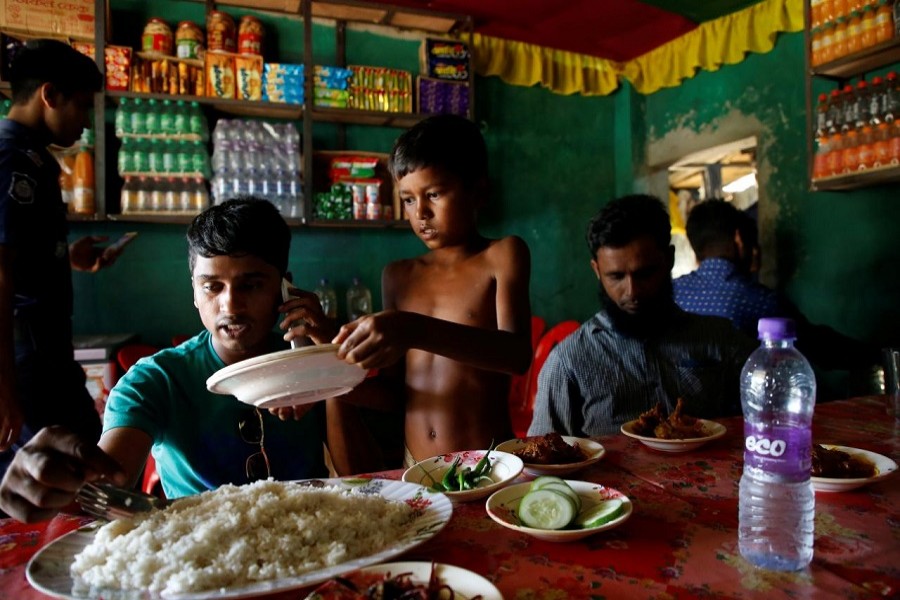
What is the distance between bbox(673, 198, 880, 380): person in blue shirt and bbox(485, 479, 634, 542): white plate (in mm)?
2417

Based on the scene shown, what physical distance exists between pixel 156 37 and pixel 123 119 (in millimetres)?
587

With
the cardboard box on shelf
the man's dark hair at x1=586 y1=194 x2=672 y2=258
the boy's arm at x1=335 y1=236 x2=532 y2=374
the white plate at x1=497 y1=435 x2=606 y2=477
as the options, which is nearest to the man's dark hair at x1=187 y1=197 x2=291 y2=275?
the boy's arm at x1=335 y1=236 x2=532 y2=374

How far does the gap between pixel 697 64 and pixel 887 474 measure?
4.14 m

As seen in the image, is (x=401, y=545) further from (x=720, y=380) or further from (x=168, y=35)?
(x=168, y=35)

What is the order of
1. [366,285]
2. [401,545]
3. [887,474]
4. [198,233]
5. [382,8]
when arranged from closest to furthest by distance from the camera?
[401,545], [887,474], [198,233], [382,8], [366,285]

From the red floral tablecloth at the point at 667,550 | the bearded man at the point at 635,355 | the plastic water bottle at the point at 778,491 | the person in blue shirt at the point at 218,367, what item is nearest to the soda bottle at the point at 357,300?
the bearded man at the point at 635,355

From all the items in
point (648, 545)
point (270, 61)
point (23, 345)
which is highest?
point (270, 61)

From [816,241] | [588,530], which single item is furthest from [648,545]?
[816,241]

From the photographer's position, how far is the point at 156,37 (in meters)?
3.75

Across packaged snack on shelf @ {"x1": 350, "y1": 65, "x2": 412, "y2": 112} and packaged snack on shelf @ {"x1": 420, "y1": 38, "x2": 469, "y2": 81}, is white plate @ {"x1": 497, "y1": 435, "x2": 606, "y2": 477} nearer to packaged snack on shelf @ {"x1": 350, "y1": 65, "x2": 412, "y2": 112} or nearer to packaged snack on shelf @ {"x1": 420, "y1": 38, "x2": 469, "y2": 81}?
packaged snack on shelf @ {"x1": 350, "y1": 65, "x2": 412, "y2": 112}

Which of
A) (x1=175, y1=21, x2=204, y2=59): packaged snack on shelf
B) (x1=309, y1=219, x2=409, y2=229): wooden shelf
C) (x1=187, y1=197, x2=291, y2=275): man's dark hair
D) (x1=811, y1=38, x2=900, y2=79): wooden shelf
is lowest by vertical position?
(x1=187, y1=197, x2=291, y2=275): man's dark hair

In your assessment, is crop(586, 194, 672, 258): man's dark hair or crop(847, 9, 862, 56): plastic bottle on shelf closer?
crop(586, 194, 672, 258): man's dark hair

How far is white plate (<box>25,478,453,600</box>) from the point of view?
74 cm

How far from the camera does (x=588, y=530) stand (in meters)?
0.90
